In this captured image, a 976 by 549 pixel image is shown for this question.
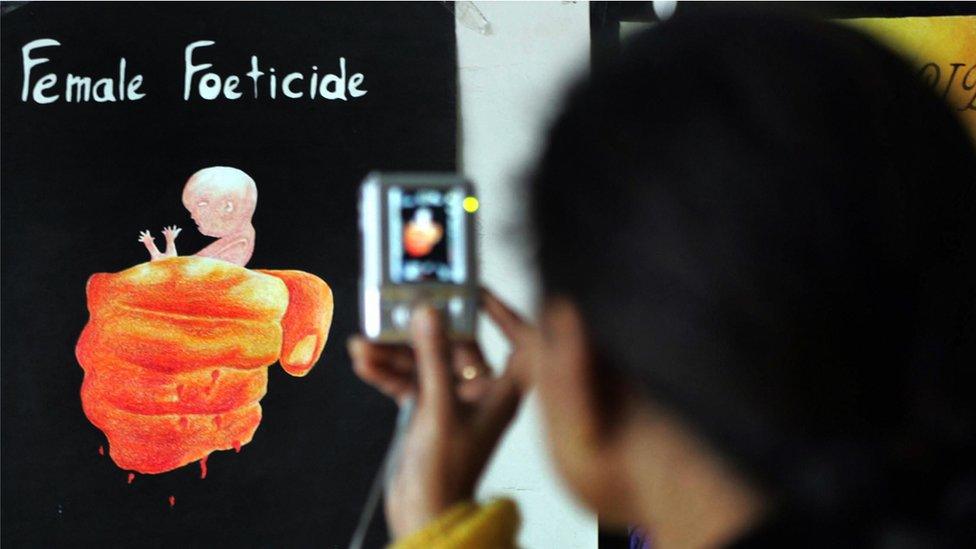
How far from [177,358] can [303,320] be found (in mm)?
148

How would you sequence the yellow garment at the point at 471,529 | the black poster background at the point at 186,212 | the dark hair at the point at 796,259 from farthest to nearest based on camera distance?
the black poster background at the point at 186,212 → the yellow garment at the point at 471,529 → the dark hair at the point at 796,259

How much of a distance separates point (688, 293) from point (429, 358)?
6.1 inches

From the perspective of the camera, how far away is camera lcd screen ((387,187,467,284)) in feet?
1.56

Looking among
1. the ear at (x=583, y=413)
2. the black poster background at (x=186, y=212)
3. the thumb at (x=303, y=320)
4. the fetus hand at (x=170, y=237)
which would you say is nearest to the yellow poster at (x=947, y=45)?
the black poster background at (x=186, y=212)

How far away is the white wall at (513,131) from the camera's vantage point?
1.22 m

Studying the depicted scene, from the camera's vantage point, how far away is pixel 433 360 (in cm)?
44

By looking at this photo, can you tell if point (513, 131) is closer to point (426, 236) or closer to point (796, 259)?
point (426, 236)

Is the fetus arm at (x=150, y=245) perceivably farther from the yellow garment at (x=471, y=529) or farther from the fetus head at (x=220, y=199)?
the yellow garment at (x=471, y=529)

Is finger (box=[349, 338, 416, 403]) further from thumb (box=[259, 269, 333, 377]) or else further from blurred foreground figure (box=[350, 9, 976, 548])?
thumb (box=[259, 269, 333, 377])

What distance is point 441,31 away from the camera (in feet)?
4.09

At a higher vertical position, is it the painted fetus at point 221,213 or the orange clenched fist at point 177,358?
the painted fetus at point 221,213

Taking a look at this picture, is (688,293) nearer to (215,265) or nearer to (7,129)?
(215,265)

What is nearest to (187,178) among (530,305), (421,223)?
(421,223)

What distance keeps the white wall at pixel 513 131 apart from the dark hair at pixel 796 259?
2.92 ft
